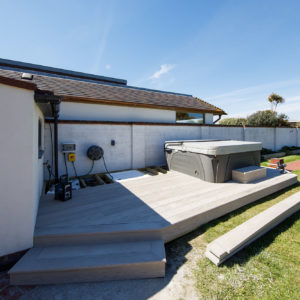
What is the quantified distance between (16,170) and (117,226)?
1617 mm

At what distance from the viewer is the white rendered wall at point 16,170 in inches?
75.7

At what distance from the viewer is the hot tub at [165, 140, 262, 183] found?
4.32 m

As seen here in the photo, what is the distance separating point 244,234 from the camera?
2256 millimetres

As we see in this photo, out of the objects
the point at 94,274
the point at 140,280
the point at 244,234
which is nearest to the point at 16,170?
the point at 94,274

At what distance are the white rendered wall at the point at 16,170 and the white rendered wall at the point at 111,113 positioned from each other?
4185 millimetres

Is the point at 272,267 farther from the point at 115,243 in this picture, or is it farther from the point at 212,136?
the point at 212,136

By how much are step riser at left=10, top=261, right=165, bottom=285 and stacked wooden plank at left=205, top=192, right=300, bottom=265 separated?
29.9 inches

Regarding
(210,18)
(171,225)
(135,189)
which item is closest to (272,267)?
(171,225)

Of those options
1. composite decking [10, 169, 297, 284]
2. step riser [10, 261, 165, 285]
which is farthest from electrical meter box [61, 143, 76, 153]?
step riser [10, 261, 165, 285]

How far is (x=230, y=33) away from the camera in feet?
23.0

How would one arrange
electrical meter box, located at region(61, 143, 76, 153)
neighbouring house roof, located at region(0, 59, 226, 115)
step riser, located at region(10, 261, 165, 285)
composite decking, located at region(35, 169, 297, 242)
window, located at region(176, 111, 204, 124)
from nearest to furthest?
step riser, located at region(10, 261, 165, 285) < composite decking, located at region(35, 169, 297, 242) < electrical meter box, located at region(61, 143, 76, 153) < neighbouring house roof, located at region(0, 59, 226, 115) < window, located at region(176, 111, 204, 124)

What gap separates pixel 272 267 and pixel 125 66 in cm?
1068

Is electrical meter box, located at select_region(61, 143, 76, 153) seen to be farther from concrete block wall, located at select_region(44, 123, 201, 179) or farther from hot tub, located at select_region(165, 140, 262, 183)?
hot tub, located at select_region(165, 140, 262, 183)

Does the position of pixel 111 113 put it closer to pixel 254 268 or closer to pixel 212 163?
pixel 212 163
